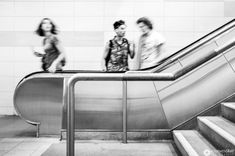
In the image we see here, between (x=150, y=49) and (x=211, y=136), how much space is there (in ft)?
6.31

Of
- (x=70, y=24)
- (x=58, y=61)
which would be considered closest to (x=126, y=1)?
(x=70, y=24)

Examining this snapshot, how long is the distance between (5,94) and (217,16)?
4365 millimetres

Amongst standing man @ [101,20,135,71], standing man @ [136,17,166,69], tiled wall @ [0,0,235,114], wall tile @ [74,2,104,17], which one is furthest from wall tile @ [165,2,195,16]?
standing man @ [101,20,135,71]

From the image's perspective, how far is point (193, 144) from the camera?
115 inches

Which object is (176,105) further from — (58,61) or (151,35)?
(58,61)

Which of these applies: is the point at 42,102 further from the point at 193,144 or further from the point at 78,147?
the point at 193,144

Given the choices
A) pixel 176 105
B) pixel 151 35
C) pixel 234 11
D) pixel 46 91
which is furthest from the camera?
pixel 234 11

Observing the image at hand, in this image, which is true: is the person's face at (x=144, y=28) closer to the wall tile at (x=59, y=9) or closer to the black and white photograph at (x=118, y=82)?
the black and white photograph at (x=118, y=82)

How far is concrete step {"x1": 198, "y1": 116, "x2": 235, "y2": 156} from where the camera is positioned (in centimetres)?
241

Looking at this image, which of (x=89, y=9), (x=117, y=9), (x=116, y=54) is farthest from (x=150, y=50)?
(x=89, y=9)

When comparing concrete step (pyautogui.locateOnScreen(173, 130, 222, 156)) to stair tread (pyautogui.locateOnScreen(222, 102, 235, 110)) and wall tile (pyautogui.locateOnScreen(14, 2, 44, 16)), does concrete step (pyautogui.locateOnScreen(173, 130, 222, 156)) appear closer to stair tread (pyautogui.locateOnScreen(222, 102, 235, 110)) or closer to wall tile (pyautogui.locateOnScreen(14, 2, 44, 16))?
stair tread (pyautogui.locateOnScreen(222, 102, 235, 110))

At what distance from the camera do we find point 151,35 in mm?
4645

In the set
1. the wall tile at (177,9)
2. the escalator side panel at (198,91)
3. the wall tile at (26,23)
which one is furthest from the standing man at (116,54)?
the wall tile at (26,23)

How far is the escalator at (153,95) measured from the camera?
362 cm
